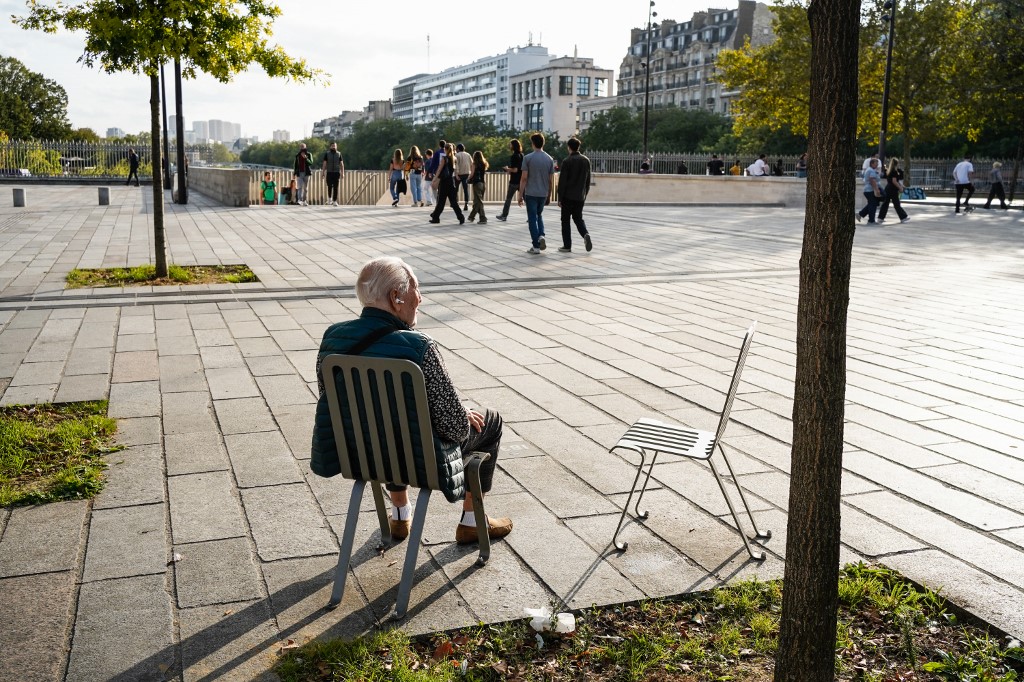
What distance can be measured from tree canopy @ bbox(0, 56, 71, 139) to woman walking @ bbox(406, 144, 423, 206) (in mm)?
62563

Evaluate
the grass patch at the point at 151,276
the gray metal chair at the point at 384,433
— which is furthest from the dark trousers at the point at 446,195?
the gray metal chair at the point at 384,433

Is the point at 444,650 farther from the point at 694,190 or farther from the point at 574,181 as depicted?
the point at 694,190

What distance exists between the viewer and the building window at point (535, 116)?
15454 centimetres

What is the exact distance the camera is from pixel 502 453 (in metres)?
5.09

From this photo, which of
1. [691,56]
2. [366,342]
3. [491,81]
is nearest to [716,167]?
[366,342]

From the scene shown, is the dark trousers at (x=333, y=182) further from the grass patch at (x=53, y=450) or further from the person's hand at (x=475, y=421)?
the person's hand at (x=475, y=421)

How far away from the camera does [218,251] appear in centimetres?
1459

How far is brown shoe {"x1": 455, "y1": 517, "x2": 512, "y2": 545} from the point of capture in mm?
3877

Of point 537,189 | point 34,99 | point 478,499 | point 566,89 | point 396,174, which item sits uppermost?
point 566,89

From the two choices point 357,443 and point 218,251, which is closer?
point 357,443

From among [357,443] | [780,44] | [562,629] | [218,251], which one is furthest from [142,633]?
[780,44]

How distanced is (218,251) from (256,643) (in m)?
12.3

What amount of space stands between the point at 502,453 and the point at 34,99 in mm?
91379

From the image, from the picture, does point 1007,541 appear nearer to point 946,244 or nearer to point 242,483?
point 242,483
